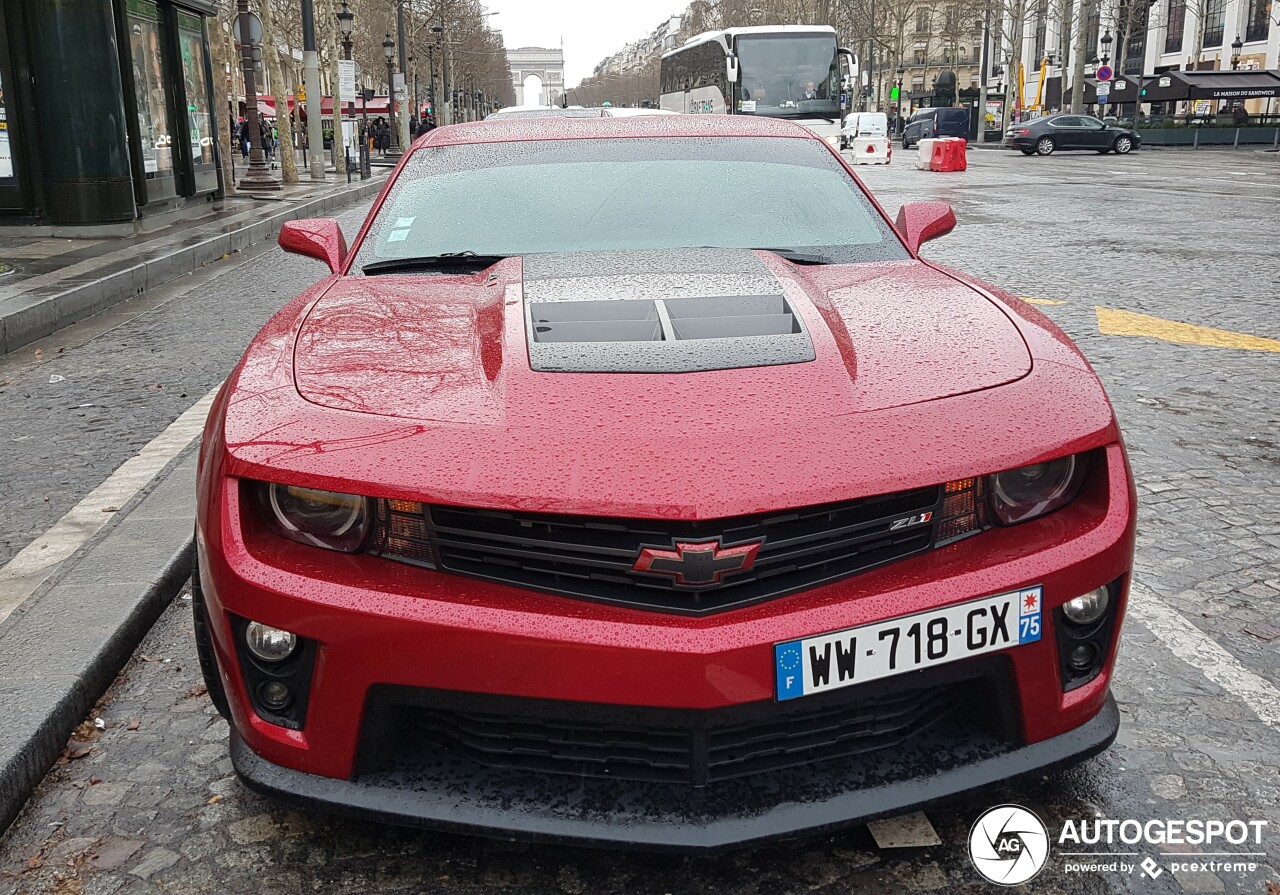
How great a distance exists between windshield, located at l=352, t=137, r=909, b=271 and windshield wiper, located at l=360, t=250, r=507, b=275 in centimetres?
3

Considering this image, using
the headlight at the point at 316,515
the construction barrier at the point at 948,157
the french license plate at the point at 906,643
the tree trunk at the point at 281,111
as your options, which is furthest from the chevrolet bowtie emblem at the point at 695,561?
the construction barrier at the point at 948,157

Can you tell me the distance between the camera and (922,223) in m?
3.51

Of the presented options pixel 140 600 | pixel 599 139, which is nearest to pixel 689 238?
pixel 599 139

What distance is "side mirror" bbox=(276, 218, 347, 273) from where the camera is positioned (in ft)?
11.3

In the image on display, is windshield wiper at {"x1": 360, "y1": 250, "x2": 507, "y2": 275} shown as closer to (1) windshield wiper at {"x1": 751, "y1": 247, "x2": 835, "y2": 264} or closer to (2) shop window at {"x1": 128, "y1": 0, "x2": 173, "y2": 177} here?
(1) windshield wiper at {"x1": 751, "y1": 247, "x2": 835, "y2": 264}

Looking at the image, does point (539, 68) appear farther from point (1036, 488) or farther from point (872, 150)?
point (1036, 488)

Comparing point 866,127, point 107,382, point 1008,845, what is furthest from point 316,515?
point 866,127

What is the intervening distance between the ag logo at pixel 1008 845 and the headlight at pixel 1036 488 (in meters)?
0.59

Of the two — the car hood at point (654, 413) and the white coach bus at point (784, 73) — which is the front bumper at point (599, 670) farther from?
the white coach bus at point (784, 73)

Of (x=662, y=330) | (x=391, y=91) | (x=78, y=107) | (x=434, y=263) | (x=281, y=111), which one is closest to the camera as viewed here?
(x=662, y=330)

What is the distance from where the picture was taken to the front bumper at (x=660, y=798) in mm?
1913

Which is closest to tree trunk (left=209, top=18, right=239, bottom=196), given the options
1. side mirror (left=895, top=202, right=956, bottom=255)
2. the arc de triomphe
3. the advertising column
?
the advertising column

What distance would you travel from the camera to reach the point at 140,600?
3.27 m

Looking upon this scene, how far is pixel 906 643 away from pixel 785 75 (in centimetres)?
3011
